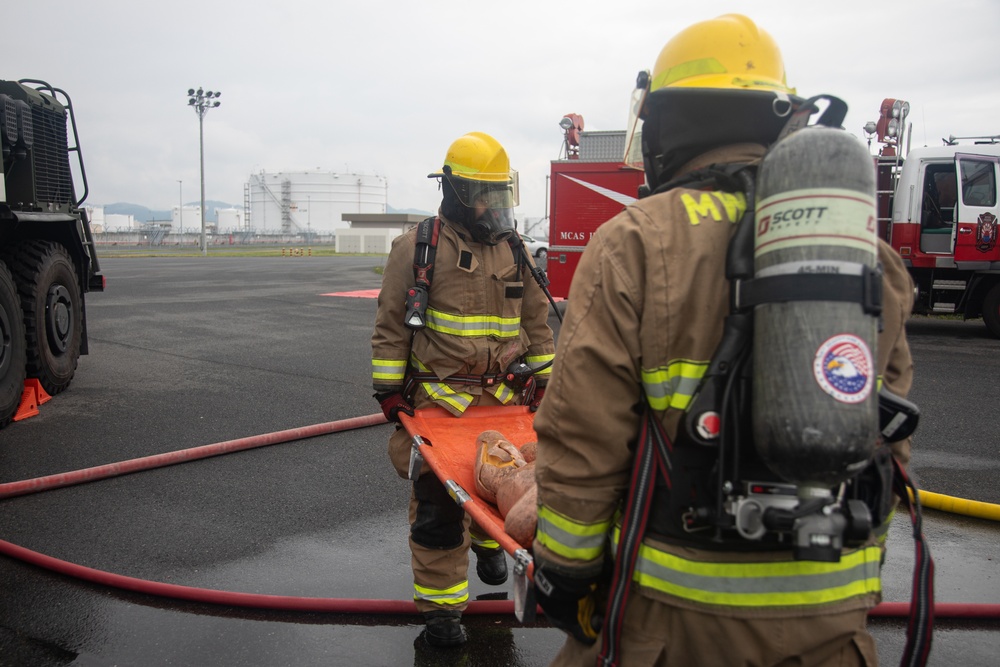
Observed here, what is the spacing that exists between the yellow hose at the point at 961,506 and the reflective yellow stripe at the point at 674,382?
365cm

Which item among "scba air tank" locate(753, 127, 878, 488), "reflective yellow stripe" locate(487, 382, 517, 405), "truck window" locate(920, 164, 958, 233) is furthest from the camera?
"truck window" locate(920, 164, 958, 233)

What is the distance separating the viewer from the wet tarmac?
3.03 meters

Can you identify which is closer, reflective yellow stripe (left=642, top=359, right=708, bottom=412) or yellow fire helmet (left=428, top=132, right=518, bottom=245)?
reflective yellow stripe (left=642, top=359, right=708, bottom=412)

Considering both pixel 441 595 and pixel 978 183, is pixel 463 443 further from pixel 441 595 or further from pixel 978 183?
pixel 978 183

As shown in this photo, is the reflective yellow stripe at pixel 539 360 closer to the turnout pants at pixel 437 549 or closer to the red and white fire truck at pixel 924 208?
the turnout pants at pixel 437 549

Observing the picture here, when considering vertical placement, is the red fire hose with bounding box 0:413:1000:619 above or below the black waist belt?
below

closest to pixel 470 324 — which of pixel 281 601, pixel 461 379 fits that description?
pixel 461 379

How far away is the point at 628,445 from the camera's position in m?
1.51

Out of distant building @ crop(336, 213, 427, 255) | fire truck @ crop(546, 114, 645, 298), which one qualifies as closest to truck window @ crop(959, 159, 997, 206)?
fire truck @ crop(546, 114, 645, 298)

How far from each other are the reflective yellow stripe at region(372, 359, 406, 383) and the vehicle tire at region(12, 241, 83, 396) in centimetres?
456

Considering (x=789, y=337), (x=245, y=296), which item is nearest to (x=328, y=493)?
(x=789, y=337)

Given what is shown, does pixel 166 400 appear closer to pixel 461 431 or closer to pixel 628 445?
pixel 461 431

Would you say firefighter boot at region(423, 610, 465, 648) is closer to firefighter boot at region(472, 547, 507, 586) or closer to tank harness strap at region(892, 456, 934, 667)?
firefighter boot at region(472, 547, 507, 586)

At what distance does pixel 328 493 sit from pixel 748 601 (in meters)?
3.66
